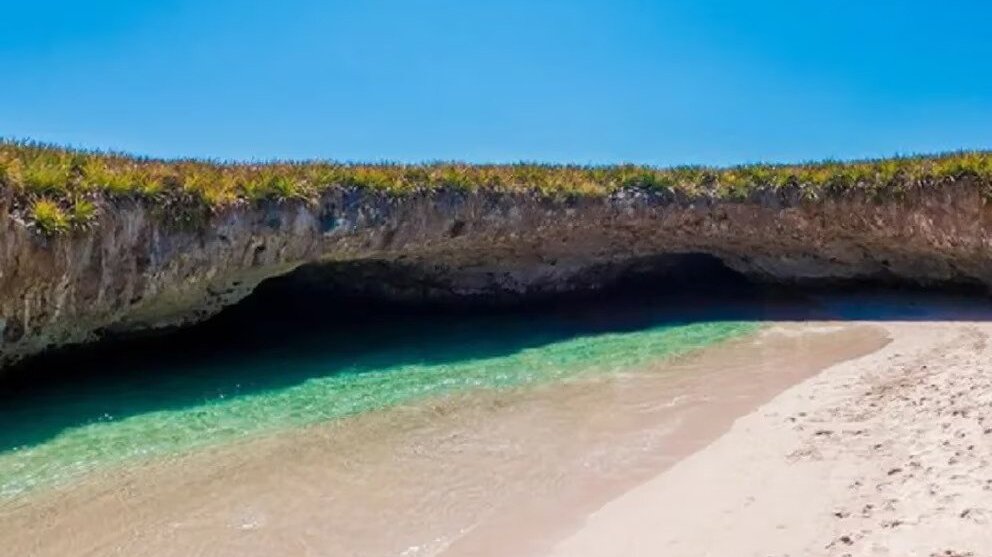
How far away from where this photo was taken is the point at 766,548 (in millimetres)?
5188

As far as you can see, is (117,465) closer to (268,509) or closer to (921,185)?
(268,509)

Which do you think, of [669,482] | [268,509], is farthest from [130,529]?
[669,482]

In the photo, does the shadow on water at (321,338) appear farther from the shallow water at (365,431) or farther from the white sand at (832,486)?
the white sand at (832,486)

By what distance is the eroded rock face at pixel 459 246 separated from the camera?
1133 cm

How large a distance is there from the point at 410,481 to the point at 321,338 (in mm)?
9596

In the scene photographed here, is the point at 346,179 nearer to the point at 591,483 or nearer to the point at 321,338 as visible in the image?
the point at 321,338

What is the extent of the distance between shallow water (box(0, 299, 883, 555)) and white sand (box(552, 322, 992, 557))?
500 mm

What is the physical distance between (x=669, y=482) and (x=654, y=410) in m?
2.60

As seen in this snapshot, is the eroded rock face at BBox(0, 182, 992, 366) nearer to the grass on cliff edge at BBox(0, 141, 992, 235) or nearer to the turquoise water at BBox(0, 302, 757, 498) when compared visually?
the grass on cliff edge at BBox(0, 141, 992, 235)

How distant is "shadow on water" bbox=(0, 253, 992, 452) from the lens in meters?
11.3

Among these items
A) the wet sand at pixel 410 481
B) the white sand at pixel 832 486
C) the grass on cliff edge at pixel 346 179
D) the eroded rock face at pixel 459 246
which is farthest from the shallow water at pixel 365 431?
the grass on cliff edge at pixel 346 179

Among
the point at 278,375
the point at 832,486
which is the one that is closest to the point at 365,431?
the point at 278,375

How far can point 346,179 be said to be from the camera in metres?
15.1

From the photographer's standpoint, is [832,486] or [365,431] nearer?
[832,486]
